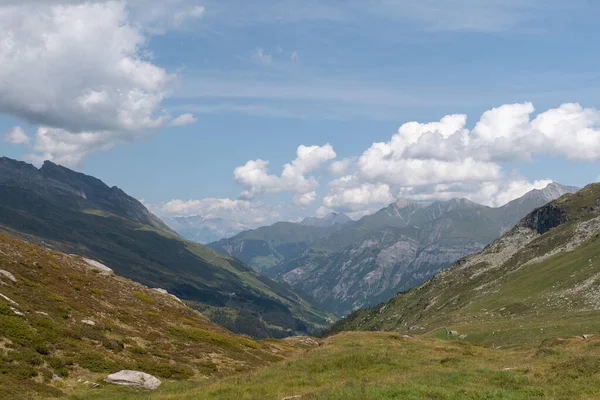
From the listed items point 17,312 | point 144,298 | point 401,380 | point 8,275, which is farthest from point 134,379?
point 144,298

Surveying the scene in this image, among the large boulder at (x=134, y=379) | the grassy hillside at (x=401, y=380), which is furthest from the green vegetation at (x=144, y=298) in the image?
the grassy hillside at (x=401, y=380)

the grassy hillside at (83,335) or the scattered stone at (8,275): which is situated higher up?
the scattered stone at (8,275)

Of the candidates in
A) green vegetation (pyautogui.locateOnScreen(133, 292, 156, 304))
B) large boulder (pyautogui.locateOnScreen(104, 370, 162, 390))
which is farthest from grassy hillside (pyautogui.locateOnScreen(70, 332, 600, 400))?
green vegetation (pyautogui.locateOnScreen(133, 292, 156, 304))

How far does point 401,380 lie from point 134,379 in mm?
21298

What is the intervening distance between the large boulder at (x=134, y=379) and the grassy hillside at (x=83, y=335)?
1.48m

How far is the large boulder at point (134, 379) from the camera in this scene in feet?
118

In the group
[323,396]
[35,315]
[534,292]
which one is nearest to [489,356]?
[323,396]

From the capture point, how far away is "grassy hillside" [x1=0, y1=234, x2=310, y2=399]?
3466 cm

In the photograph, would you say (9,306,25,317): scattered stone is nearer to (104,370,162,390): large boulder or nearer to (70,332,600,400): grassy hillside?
(104,370,162,390): large boulder

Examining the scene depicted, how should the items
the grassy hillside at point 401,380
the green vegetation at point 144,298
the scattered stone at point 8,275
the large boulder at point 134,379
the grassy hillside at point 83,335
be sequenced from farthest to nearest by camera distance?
the green vegetation at point 144,298 < the scattered stone at point 8,275 < the large boulder at point 134,379 < the grassy hillside at point 83,335 < the grassy hillside at point 401,380

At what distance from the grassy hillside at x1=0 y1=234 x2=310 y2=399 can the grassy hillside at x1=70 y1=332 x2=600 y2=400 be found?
4743 millimetres

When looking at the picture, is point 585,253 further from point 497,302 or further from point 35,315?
point 35,315

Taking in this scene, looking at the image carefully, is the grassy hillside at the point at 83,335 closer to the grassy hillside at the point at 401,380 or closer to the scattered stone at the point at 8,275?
the scattered stone at the point at 8,275

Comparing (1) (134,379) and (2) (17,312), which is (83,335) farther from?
(1) (134,379)
